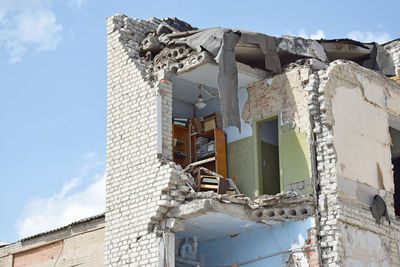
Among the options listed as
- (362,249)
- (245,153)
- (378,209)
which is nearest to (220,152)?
(245,153)

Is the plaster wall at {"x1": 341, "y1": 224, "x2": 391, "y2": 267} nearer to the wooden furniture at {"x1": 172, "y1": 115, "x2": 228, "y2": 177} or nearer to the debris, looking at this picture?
the debris

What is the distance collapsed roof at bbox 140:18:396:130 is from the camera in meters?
14.8

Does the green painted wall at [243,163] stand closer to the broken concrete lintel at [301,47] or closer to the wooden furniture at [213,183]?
the wooden furniture at [213,183]

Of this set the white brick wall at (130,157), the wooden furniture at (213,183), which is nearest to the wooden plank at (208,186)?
the wooden furniture at (213,183)

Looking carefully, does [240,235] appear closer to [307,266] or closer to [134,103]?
[307,266]

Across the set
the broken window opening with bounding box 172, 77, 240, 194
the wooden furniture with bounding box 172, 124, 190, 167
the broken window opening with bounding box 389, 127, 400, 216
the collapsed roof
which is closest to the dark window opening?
the broken window opening with bounding box 172, 77, 240, 194

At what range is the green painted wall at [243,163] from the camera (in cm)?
1563

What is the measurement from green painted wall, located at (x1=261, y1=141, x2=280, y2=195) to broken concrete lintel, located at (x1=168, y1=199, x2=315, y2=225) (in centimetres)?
129

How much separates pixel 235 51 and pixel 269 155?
7.67 ft

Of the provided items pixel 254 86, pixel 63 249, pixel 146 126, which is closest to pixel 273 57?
pixel 254 86

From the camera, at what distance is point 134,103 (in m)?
15.5

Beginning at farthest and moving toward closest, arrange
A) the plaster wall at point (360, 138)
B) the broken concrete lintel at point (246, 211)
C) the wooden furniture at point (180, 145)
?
the wooden furniture at point (180, 145)
the plaster wall at point (360, 138)
the broken concrete lintel at point (246, 211)

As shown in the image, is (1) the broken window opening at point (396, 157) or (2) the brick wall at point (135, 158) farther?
(1) the broken window opening at point (396, 157)

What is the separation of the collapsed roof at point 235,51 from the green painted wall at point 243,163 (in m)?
1.09
